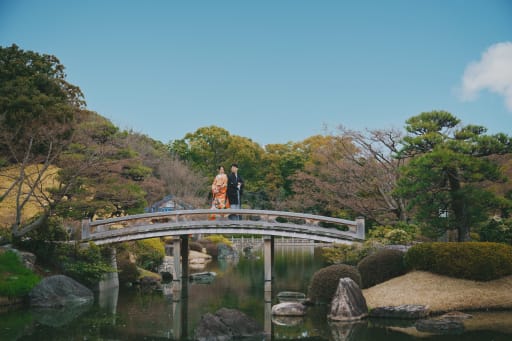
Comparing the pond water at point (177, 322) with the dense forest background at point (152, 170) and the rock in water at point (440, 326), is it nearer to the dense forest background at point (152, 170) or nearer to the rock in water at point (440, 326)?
the rock in water at point (440, 326)

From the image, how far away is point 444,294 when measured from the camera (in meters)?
14.5

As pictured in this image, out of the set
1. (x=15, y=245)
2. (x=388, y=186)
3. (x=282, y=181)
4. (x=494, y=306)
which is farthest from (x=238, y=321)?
(x=282, y=181)

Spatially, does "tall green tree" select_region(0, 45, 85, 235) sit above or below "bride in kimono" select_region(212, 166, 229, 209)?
above

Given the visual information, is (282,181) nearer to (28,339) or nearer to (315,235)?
(315,235)

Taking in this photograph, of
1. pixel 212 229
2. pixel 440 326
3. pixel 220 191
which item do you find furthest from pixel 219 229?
pixel 440 326

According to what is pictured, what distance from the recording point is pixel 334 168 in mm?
29250

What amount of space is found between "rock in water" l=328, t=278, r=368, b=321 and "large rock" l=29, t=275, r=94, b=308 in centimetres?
810

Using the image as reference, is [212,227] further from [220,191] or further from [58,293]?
[58,293]

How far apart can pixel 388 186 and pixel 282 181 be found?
2652cm

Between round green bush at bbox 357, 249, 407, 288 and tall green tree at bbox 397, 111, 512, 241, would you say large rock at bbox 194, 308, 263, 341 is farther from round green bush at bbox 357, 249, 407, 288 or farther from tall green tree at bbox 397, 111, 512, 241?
tall green tree at bbox 397, 111, 512, 241

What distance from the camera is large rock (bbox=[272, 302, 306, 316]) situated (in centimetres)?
1466

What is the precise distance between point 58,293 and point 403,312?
10205mm

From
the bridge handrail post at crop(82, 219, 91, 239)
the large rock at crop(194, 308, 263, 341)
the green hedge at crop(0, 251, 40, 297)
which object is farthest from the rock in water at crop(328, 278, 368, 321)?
the bridge handrail post at crop(82, 219, 91, 239)

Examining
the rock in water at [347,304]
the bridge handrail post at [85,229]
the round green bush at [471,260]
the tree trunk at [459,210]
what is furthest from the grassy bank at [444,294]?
the bridge handrail post at [85,229]
